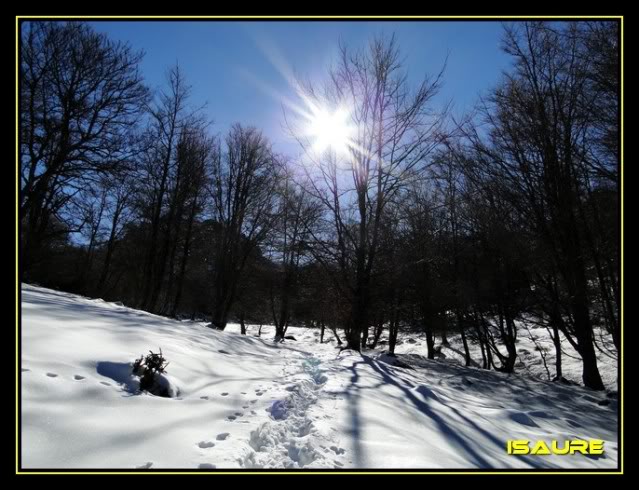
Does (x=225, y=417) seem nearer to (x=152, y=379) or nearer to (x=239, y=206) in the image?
(x=152, y=379)

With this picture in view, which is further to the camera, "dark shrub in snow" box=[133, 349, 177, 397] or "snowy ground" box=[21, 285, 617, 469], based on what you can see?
"dark shrub in snow" box=[133, 349, 177, 397]

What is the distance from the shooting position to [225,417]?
11.0 feet

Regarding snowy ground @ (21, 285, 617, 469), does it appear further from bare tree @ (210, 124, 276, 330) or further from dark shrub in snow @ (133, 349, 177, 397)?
bare tree @ (210, 124, 276, 330)

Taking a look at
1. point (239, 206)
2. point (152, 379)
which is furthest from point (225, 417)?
point (239, 206)

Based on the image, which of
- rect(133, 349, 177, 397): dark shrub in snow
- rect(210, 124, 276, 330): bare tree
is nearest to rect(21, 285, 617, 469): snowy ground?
rect(133, 349, 177, 397): dark shrub in snow

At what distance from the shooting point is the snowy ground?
2.34m

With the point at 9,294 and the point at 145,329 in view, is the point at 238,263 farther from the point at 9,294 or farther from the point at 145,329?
the point at 9,294

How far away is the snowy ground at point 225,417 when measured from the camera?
2336 millimetres

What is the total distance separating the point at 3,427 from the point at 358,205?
38.5 feet

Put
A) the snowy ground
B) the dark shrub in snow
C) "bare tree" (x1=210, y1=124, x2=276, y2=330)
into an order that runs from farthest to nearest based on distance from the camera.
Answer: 1. "bare tree" (x1=210, y1=124, x2=276, y2=330)
2. the dark shrub in snow
3. the snowy ground

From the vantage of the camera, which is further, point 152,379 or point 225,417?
point 152,379

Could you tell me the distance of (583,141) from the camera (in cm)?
845

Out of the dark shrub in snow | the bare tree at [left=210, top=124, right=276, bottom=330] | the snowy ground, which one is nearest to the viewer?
the snowy ground

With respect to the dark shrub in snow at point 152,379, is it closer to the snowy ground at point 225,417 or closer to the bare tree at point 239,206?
the snowy ground at point 225,417
